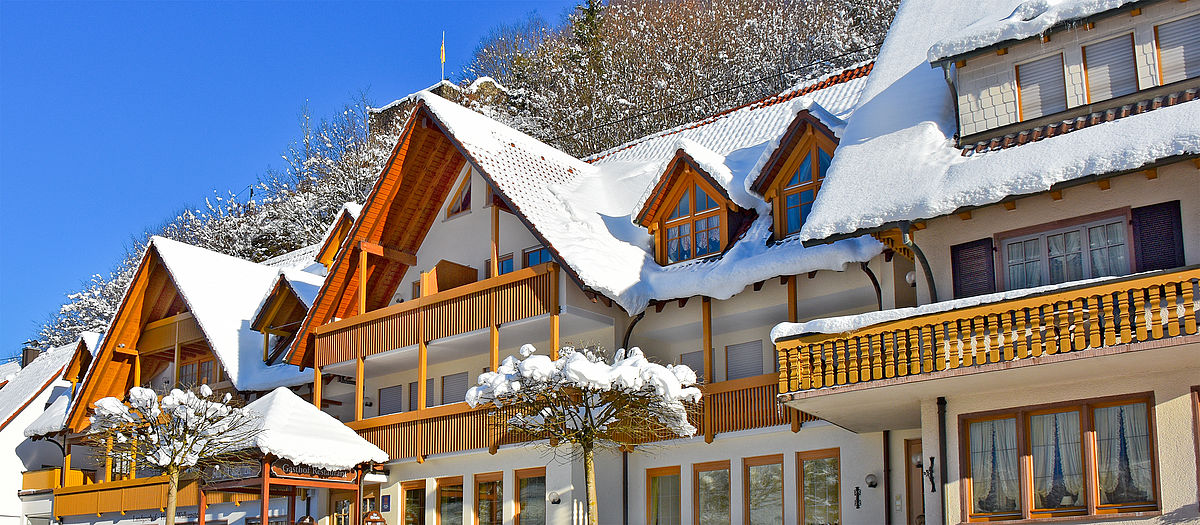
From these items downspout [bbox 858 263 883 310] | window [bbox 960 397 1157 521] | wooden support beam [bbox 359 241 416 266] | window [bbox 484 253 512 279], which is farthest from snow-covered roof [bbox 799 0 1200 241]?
wooden support beam [bbox 359 241 416 266]

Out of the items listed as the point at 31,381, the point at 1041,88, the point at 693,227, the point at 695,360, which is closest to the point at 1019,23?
the point at 1041,88

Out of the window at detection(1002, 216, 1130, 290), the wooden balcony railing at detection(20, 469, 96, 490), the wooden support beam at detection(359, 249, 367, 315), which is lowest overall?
the wooden balcony railing at detection(20, 469, 96, 490)

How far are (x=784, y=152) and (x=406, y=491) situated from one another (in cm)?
1121

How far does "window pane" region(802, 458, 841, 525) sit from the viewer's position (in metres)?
20.2

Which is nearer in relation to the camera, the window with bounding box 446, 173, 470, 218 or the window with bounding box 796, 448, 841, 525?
the window with bounding box 796, 448, 841, 525

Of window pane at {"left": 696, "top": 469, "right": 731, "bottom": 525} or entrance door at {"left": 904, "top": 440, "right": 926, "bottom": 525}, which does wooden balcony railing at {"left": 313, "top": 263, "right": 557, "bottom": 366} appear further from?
entrance door at {"left": 904, "top": 440, "right": 926, "bottom": 525}

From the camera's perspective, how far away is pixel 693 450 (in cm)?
2225

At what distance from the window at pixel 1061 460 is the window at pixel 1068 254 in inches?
70.4

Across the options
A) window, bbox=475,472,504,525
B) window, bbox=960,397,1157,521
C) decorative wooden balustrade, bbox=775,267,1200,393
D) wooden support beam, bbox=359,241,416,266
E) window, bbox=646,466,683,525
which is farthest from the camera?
wooden support beam, bbox=359,241,416,266

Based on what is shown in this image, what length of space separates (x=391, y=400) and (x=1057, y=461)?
55.5ft

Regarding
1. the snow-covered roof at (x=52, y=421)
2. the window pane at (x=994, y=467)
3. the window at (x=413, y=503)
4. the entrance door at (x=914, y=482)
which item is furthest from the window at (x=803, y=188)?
the snow-covered roof at (x=52, y=421)

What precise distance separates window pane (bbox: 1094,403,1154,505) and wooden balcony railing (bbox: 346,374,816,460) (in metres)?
5.55

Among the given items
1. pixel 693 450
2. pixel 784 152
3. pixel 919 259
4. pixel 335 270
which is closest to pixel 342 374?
pixel 335 270

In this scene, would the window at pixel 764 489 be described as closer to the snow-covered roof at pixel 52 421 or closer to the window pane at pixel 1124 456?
the window pane at pixel 1124 456
